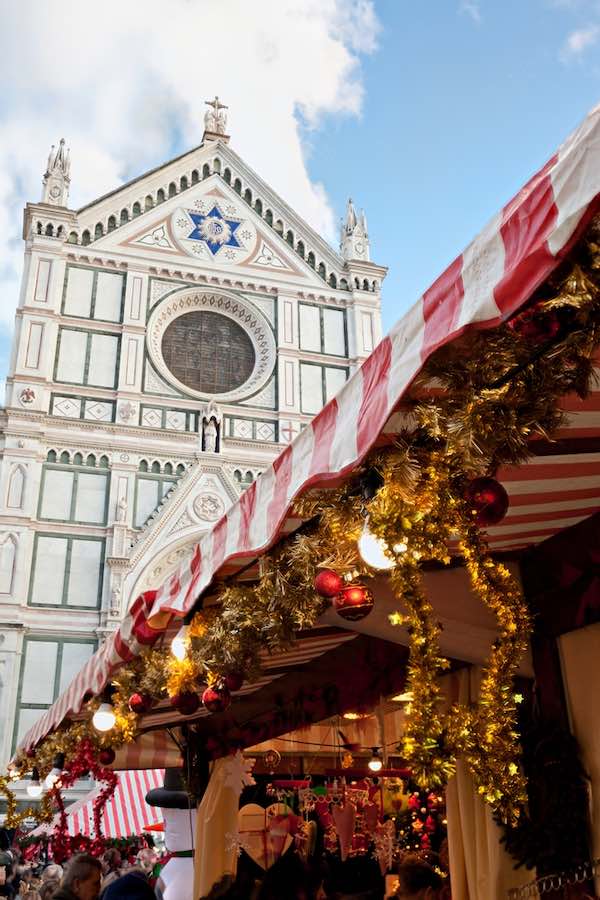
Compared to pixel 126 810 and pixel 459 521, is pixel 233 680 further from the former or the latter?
pixel 126 810

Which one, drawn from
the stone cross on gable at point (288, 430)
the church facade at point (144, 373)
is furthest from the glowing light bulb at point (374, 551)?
the stone cross on gable at point (288, 430)

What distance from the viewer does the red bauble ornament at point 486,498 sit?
90.1 inches

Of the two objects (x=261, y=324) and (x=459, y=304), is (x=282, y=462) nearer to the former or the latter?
(x=459, y=304)

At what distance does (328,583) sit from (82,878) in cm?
274

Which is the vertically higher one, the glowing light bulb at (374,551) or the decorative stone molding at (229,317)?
the decorative stone molding at (229,317)

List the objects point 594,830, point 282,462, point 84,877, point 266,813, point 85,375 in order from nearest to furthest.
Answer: point 282,462 < point 594,830 < point 84,877 < point 266,813 < point 85,375

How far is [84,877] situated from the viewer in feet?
13.8

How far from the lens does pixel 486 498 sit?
7.51 feet

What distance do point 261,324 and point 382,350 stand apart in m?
20.4

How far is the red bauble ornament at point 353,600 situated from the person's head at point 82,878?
259cm

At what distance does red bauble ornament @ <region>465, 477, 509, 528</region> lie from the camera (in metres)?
2.29

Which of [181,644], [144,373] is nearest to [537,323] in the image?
[181,644]

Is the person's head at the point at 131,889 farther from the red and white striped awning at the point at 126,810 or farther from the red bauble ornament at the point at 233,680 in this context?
the red and white striped awning at the point at 126,810

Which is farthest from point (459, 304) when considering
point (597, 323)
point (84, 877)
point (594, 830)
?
point (84, 877)
